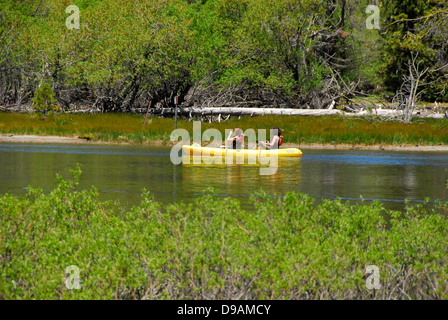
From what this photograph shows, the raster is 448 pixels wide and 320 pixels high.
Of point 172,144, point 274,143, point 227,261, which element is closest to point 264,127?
point 172,144

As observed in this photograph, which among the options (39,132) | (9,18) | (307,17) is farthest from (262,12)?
(9,18)

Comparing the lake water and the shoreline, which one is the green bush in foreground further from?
the shoreline

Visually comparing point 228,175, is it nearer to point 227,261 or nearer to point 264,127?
point 227,261

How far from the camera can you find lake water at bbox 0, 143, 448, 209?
52.1 ft

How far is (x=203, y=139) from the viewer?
1460 inches

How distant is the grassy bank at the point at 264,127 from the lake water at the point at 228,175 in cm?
340

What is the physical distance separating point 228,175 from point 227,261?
14419 mm

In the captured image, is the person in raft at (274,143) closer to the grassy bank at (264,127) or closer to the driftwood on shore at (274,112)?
the grassy bank at (264,127)

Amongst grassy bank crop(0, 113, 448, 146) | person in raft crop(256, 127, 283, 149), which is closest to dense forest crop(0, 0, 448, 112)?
grassy bank crop(0, 113, 448, 146)

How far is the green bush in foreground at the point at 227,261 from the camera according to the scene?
19.6ft

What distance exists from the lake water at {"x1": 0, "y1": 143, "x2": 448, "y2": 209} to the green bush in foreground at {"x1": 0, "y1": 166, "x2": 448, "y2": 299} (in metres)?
4.71
